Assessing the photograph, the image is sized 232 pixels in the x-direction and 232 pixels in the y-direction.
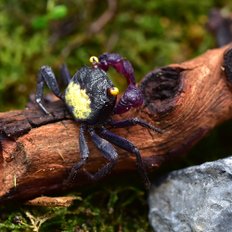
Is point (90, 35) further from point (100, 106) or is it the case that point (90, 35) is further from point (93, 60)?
point (100, 106)

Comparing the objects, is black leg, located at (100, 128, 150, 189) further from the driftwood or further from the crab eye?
the crab eye

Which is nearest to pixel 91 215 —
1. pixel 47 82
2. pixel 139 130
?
pixel 139 130

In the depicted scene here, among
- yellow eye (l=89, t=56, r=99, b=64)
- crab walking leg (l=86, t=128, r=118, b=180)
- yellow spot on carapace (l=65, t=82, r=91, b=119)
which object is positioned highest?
yellow eye (l=89, t=56, r=99, b=64)

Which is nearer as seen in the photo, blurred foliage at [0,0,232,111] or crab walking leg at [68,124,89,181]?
crab walking leg at [68,124,89,181]

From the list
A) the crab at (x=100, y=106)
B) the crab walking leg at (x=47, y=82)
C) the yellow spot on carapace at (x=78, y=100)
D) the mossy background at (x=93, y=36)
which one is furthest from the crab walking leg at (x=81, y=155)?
the mossy background at (x=93, y=36)

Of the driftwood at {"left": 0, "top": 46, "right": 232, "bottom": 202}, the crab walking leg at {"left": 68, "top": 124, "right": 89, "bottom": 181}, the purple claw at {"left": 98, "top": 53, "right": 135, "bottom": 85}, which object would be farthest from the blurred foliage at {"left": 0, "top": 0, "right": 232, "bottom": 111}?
the crab walking leg at {"left": 68, "top": 124, "right": 89, "bottom": 181}

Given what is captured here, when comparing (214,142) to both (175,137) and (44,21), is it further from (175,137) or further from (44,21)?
(44,21)
